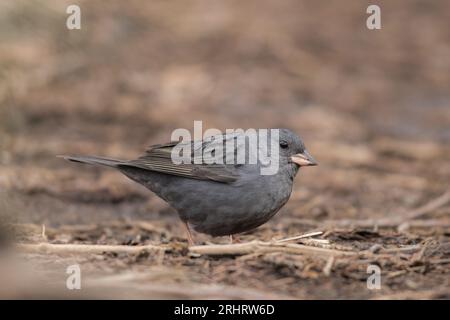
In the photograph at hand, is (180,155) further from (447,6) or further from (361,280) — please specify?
(447,6)

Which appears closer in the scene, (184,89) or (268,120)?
(268,120)

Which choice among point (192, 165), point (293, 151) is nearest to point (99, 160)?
point (192, 165)

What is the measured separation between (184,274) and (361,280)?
103 centimetres

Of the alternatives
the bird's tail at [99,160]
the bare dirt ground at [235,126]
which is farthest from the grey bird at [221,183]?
the bare dirt ground at [235,126]

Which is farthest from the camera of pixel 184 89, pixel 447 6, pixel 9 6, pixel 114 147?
pixel 447 6

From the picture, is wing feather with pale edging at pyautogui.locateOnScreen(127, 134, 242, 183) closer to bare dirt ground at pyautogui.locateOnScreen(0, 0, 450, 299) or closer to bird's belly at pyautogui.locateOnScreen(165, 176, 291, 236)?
bird's belly at pyautogui.locateOnScreen(165, 176, 291, 236)

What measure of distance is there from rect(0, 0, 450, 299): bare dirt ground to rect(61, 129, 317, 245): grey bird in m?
0.35

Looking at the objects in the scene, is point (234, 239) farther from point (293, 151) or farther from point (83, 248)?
point (83, 248)

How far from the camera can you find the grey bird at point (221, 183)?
5.10 metres

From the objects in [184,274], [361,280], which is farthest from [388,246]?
[184,274]

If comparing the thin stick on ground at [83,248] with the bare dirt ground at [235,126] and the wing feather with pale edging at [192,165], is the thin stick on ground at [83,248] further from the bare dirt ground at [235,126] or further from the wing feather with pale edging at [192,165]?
the wing feather with pale edging at [192,165]

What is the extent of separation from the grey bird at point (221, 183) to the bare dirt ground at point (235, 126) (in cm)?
35

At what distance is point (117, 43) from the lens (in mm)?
12555

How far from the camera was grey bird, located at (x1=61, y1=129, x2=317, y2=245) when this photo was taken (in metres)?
5.10
